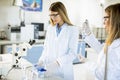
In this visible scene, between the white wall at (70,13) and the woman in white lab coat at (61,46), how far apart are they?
9.61 feet

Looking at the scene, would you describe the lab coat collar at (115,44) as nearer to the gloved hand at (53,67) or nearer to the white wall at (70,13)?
the gloved hand at (53,67)

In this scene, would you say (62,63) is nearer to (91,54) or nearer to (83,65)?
(91,54)

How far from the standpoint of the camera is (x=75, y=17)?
6.02 metres

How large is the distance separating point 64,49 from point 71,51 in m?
0.08

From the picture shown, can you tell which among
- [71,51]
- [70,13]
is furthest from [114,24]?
[70,13]

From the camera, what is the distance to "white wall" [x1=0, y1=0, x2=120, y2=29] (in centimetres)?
484

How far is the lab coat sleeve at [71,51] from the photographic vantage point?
2.04 m

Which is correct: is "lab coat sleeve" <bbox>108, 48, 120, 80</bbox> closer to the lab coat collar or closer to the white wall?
the lab coat collar

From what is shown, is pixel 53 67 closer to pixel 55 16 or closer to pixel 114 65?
pixel 55 16

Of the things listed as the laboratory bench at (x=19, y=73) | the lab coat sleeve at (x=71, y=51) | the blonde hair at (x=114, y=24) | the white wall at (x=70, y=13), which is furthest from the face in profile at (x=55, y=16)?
the white wall at (x=70, y=13)

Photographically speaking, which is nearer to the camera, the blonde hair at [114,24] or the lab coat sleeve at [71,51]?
the blonde hair at [114,24]

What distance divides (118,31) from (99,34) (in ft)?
15.0

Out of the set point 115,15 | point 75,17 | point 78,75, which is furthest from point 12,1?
point 115,15

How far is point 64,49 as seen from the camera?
6.88ft
